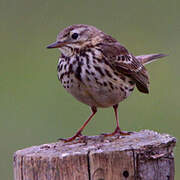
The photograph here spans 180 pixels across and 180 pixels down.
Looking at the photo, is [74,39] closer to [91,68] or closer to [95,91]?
[91,68]

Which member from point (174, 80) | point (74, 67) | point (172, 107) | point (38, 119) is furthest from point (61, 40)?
point (174, 80)

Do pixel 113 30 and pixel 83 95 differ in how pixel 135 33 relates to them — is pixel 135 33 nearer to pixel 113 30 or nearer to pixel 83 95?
pixel 113 30

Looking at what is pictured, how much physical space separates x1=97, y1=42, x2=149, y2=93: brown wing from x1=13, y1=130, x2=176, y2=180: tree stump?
1789mm

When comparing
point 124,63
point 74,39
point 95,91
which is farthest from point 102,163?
point 124,63

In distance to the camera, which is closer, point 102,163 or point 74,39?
point 102,163

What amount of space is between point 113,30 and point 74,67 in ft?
23.4

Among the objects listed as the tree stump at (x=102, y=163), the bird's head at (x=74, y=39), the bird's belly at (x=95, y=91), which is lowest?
the tree stump at (x=102, y=163)

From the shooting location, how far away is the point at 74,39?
7.71m

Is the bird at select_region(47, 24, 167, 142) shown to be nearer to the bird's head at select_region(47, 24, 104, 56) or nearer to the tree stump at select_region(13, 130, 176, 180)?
the bird's head at select_region(47, 24, 104, 56)

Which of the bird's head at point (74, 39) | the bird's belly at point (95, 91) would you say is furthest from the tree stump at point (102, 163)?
the bird's head at point (74, 39)

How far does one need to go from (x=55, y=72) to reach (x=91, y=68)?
5848mm

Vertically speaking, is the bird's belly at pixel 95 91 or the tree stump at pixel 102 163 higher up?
the bird's belly at pixel 95 91

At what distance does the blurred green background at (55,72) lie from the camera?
445 inches

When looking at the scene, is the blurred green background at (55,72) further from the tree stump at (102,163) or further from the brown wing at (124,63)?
the tree stump at (102,163)
